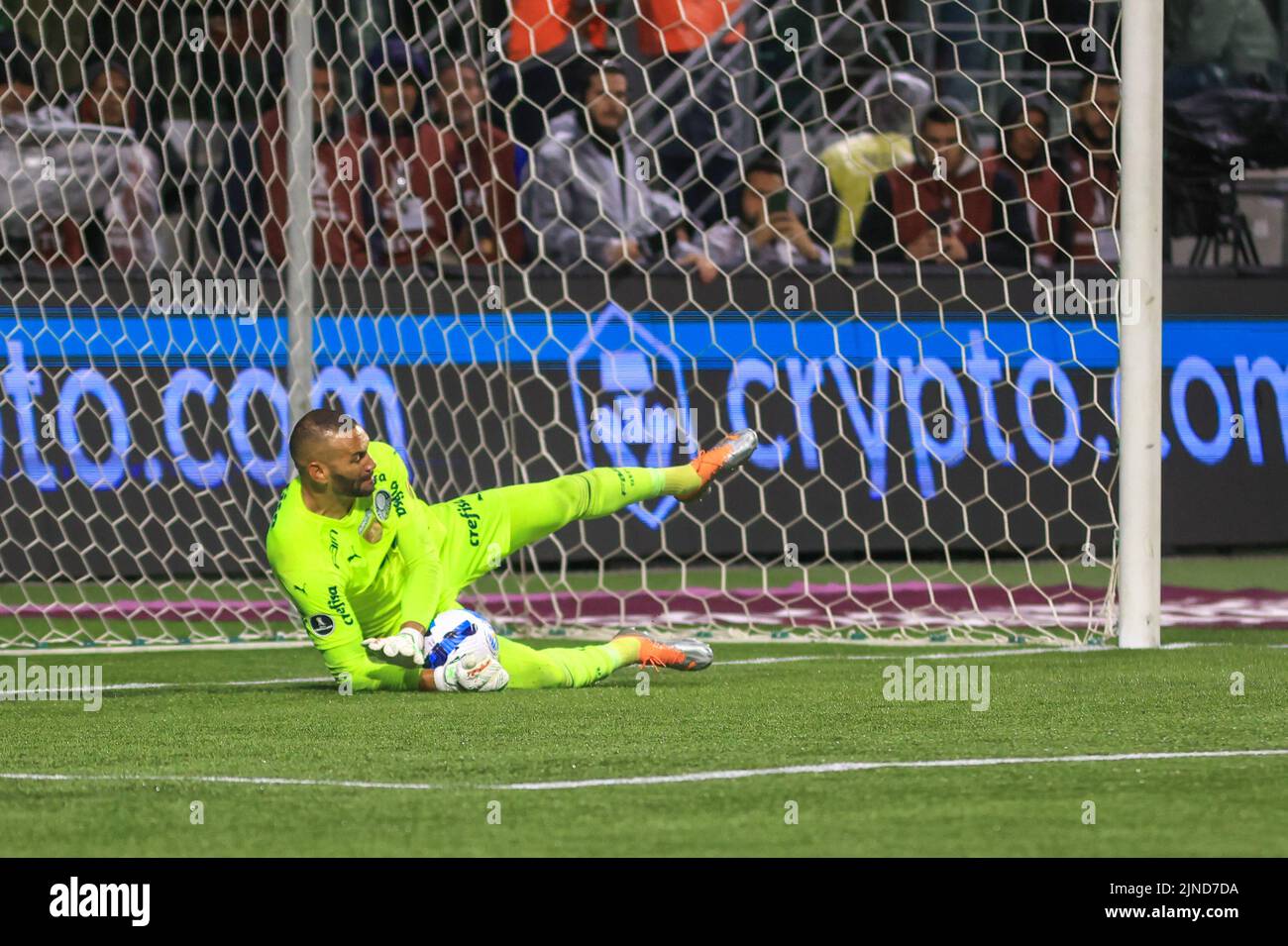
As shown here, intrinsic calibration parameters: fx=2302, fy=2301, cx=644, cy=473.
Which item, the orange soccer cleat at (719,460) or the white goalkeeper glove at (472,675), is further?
the orange soccer cleat at (719,460)

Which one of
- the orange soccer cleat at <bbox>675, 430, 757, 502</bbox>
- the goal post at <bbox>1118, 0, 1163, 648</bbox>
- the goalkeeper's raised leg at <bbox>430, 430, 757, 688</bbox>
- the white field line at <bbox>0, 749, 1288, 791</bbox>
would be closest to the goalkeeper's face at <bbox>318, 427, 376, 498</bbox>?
the goalkeeper's raised leg at <bbox>430, 430, 757, 688</bbox>

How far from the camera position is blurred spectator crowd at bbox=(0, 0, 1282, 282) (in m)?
12.1

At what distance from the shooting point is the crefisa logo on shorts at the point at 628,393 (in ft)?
40.4

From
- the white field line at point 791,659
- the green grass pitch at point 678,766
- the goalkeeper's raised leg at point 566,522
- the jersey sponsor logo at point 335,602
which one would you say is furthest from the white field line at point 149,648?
the jersey sponsor logo at point 335,602

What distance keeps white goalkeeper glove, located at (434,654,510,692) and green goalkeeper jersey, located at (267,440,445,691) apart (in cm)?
11

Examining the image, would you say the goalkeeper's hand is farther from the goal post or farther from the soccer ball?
the goal post

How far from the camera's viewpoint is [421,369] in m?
12.1

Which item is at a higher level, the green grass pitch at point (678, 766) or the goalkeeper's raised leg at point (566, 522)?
the goalkeeper's raised leg at point (566, 522)

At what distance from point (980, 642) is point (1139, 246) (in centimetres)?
172

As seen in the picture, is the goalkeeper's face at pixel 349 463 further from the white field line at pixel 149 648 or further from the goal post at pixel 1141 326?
the goal post at pixel 1141 326

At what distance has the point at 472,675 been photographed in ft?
25.4

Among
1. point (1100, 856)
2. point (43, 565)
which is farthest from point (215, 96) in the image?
point (1100, 856)

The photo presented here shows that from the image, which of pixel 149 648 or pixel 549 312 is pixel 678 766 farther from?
pixel 549 312

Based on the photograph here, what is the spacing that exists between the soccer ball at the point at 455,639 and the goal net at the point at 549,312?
143 inches
